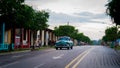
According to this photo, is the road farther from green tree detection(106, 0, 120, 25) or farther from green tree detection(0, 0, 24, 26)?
green tree detection(0, 0, 24, 26)

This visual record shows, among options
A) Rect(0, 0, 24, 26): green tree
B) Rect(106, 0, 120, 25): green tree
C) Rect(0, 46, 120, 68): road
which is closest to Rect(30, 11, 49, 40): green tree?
Rect(0, 0, 24, 26): green tree

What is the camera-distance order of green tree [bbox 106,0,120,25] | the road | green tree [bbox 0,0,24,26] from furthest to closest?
green tree [bbox 0,0,24,26] → green tree [bbox 106,0,120,25] → the road

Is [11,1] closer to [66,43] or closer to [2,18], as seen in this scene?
[2,18]

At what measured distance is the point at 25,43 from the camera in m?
70.2

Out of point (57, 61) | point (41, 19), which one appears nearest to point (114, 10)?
point (57, 61)

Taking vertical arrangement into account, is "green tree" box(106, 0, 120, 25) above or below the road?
above

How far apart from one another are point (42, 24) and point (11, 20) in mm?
22155

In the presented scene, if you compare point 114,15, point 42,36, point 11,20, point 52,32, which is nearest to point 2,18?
point 11,20

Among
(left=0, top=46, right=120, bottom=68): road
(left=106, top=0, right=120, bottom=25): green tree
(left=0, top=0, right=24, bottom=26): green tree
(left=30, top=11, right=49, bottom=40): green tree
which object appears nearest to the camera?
(left=0, top=46, right=120, bottom=68): road

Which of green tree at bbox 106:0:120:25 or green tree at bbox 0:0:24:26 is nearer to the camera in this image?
green tree at bbox 106:0:120:25

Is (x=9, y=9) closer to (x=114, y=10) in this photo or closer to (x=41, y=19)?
(x=114, y=10)

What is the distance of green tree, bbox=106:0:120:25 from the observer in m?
41.3

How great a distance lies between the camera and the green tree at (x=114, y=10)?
41.3 metres

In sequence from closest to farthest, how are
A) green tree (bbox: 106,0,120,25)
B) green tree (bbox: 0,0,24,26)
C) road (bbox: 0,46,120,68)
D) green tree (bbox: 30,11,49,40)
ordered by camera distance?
1. road (bbox: 0,46,120,68)
2. green tree (bbox: 106,0,120,25)
3. green tree (bbox: 0,0,24,26)
4. green tree (bbox: 30,11,49,40)
